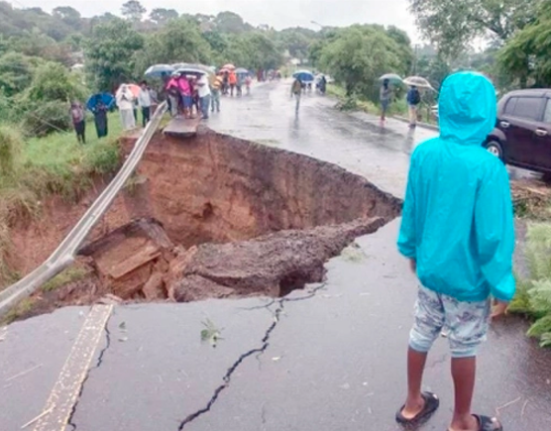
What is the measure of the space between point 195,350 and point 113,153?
1299cm

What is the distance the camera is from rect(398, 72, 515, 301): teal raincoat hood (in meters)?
2.69

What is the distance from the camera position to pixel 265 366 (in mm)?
4098

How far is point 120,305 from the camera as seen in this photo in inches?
201

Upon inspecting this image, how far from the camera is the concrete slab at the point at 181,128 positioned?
1593 cm

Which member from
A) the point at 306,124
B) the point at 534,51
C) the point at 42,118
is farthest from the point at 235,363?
the point at 42,118

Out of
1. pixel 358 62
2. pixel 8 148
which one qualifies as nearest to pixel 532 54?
pixel 358 62

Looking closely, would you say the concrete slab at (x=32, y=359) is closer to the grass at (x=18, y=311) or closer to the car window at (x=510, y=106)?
the grass at (x=18, y=311)

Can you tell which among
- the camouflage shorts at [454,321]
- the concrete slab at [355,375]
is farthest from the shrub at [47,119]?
the camouflage shorts at [454,321]

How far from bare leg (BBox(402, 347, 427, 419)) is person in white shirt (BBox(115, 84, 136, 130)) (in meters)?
15.1

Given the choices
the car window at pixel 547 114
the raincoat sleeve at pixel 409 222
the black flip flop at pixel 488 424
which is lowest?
the black flip flop at pixel 488 424

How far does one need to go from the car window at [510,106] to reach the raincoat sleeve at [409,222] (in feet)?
30.4

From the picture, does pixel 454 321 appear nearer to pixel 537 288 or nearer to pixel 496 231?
pixel 496 231

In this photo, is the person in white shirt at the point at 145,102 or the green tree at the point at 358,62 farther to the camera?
the green tree at the point at 358,62

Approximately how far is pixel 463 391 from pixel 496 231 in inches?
37.3
